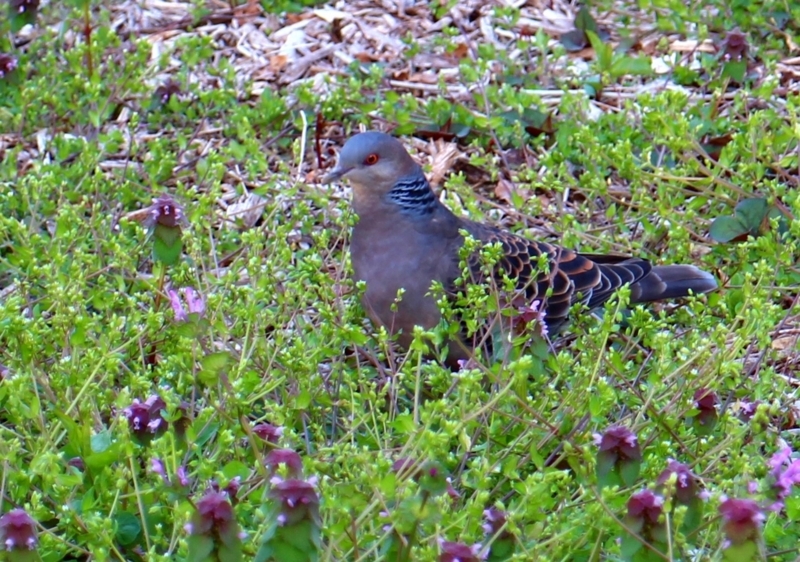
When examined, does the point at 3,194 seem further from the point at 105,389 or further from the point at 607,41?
the point at 607,41

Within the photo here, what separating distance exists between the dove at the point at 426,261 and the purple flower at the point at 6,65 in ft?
7.03

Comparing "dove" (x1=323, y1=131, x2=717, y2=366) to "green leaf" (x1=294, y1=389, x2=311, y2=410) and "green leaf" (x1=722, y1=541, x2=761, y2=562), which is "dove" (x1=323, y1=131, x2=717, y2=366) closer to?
"green leaf" (x1=294, y1=389, x2=311, y2=410)

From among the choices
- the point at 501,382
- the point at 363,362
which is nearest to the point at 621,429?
the point at 501,382

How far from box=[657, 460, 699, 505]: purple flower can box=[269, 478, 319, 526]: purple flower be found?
2.57ft

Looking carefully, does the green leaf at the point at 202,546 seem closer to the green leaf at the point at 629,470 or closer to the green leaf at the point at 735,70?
the green leaf at the point at 629,470

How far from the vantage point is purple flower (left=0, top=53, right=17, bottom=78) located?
19.9 ft

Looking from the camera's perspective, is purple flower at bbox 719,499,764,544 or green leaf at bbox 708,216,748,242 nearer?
purple flower at bbox 719,499,764,544

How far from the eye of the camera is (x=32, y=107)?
19.6ft

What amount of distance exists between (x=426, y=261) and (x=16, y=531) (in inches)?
86.6

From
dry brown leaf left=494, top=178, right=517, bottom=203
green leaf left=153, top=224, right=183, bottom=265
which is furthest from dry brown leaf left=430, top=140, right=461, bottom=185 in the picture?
green leaf left=153, top=224, right=183, bottom=265

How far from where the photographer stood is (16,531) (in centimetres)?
267

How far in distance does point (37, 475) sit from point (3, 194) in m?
2.38

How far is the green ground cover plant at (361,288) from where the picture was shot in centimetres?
295

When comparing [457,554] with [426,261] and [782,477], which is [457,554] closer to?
[782,477]
